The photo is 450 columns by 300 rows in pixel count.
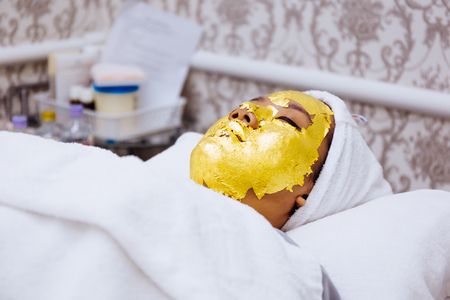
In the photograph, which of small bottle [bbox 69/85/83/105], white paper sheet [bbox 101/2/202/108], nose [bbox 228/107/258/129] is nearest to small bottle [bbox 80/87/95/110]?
small bottle [bbox 69/85/83/105]

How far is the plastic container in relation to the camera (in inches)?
49.6

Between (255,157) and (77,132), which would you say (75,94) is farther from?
(255,157)

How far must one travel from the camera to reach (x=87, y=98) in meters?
1.30

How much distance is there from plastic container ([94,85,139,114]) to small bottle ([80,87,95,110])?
0.01m

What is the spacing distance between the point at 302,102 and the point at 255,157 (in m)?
0.13

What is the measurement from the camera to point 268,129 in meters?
0.63

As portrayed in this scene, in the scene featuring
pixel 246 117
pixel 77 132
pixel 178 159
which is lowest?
pixel 77 132

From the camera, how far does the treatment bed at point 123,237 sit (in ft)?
1.46

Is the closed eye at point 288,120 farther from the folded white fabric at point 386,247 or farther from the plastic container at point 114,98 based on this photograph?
the plastic container at point 114,98

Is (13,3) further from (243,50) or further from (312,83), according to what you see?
(312,83)

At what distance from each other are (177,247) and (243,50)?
96 centimetres

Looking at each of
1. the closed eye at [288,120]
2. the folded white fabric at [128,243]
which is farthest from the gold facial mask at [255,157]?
the folded white fabric at [128,243]

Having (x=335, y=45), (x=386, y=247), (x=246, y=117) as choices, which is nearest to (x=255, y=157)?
(x=246, y=117)

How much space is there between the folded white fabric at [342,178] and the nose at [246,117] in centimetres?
12
